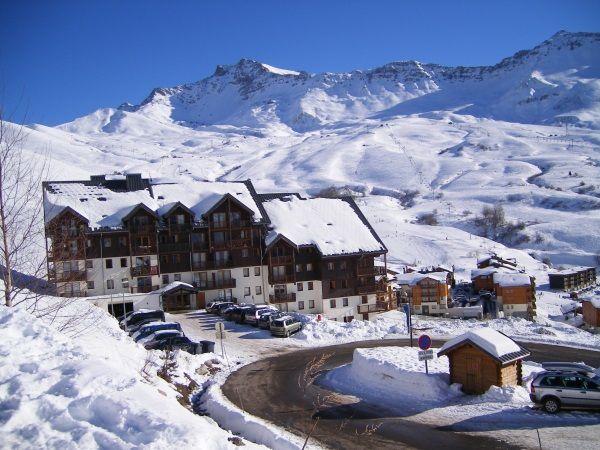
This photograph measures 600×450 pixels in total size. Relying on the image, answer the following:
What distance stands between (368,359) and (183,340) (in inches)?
443

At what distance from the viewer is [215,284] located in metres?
53.7

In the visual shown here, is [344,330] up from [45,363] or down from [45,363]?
down

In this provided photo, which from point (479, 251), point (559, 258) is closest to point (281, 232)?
point (479, 251)

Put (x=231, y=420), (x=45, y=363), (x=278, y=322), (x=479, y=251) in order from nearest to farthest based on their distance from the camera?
(x=45, y=363) → (x=231, y=420) → (x=278, y=322) → (x=479, y=251)

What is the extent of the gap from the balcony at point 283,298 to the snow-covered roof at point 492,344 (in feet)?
102

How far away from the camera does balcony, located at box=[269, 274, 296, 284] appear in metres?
54.7

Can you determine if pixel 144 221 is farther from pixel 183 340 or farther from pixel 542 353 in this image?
pixel 542 353

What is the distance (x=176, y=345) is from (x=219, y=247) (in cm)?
2290

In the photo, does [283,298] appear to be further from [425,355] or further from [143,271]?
[425,355]

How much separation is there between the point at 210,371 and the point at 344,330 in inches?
602

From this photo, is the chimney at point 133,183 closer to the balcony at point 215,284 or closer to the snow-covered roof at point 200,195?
the snow-covered roof at point 200,195

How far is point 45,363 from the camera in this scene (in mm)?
12438

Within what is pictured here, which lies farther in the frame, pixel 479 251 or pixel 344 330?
pixel 479 251

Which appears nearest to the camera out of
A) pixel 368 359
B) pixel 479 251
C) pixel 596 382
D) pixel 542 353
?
pixel 596 382
